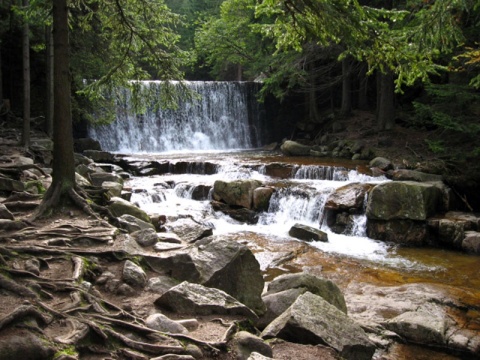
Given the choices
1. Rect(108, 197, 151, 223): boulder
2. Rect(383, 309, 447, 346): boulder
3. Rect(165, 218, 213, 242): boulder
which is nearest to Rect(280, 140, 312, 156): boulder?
Rect(165, 218, 213, 242): boulder

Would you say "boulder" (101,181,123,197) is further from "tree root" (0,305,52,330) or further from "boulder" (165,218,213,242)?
"tree root" (0,305,52,330)

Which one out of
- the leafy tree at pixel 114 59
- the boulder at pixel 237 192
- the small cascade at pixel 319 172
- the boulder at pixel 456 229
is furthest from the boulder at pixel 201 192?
the boulder at pixel 456 229

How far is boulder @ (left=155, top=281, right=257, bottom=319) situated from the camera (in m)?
4.70

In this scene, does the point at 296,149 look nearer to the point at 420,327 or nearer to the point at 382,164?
the point at 382,164

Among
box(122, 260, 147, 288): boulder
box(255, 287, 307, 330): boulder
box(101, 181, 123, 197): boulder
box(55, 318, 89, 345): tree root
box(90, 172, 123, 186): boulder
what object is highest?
box(90, 172, 123, 186): boulder

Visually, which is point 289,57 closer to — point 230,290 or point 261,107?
point 261,107

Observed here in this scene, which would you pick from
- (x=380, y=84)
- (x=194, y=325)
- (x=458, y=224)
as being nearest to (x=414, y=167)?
(x=458, y=224)

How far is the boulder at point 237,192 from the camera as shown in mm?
13734

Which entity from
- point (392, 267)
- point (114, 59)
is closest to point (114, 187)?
point (114, 59)

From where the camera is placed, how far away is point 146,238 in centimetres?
661

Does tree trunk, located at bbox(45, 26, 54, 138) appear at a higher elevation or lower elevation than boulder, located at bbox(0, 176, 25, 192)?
higher

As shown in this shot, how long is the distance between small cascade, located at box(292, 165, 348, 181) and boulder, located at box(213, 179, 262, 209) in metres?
2.37

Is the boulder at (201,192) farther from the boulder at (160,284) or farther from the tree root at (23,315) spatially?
the tree root at (23,315)

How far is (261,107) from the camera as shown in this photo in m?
28.4
